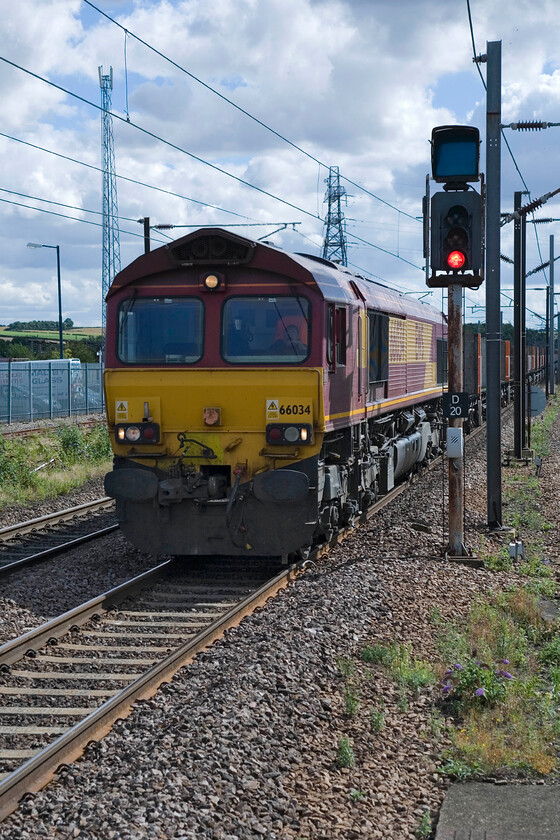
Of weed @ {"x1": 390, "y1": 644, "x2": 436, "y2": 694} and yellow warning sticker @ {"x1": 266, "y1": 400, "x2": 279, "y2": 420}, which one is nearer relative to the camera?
weed @ {"x1": 390, "y1": 644, "x2": 436, "y2": 694}

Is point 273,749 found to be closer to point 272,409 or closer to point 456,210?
point 272,409

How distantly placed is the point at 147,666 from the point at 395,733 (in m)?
A: 2.31

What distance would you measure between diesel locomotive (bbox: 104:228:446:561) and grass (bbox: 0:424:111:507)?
6.56 m

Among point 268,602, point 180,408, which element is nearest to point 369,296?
point 180,408

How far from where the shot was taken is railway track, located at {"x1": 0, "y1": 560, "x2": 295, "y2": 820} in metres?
6.04

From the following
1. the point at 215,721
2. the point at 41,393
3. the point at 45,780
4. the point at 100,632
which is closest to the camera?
the point at 45,780

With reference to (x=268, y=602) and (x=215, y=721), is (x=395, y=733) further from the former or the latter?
(x=268, y=602)

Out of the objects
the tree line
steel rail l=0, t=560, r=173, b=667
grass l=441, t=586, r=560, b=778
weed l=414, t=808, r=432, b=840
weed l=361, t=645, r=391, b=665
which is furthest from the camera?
the tree line

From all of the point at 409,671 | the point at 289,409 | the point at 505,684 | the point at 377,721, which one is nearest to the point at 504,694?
the point at 505,684

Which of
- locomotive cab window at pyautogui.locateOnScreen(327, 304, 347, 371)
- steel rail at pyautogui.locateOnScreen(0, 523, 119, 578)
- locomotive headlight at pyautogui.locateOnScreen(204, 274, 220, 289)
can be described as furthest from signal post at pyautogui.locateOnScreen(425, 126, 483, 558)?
steel rail at pyautogui.locateOnScreen(0, 523, 119, 578)

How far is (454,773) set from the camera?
5.61 meters

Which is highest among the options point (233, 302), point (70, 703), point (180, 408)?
point (233, 302)

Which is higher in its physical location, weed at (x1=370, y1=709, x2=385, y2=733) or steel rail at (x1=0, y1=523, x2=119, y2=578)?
steel rail at (x1=0, y1=523, x2=119, y2=578)

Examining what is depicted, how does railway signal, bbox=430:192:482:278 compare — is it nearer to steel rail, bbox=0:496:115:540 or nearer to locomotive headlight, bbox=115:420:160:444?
locomotive headlight, bbox=115:420:160:444
